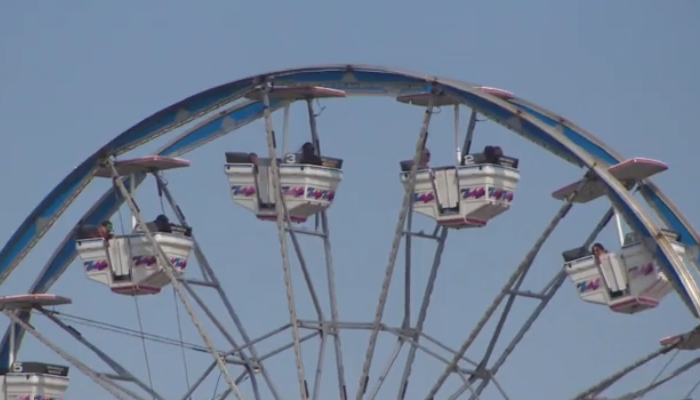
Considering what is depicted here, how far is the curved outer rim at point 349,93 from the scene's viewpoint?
5188 centimetres

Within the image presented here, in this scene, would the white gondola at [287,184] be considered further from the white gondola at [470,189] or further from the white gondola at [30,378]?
the white gondola at [30,378]

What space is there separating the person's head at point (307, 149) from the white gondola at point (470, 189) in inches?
103

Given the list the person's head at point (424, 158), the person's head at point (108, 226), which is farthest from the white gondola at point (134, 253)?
the person's head at point (424, 158)

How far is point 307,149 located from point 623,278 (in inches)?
321

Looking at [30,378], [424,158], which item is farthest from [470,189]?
[30,378]

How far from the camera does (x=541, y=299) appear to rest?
179 feet

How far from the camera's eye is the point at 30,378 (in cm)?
6194

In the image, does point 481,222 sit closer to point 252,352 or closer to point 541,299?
point 541,299

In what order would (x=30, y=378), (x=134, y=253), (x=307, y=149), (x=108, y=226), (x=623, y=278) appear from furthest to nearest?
(x=30, y=378) → (x=108, y=226) → (x=134, y=253) → (x=307, y=149) → (x=623, y=278)

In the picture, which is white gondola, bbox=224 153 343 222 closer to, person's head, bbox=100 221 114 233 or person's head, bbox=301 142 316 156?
person's head, bbox=301 142 316 156

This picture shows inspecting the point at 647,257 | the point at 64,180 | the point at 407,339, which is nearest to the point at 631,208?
the point at 647,257

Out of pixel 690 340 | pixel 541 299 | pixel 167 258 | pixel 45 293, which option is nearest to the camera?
pixel 690 340

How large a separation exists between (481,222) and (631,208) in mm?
5000

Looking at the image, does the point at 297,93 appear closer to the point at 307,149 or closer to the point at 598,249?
the point at 307,149
